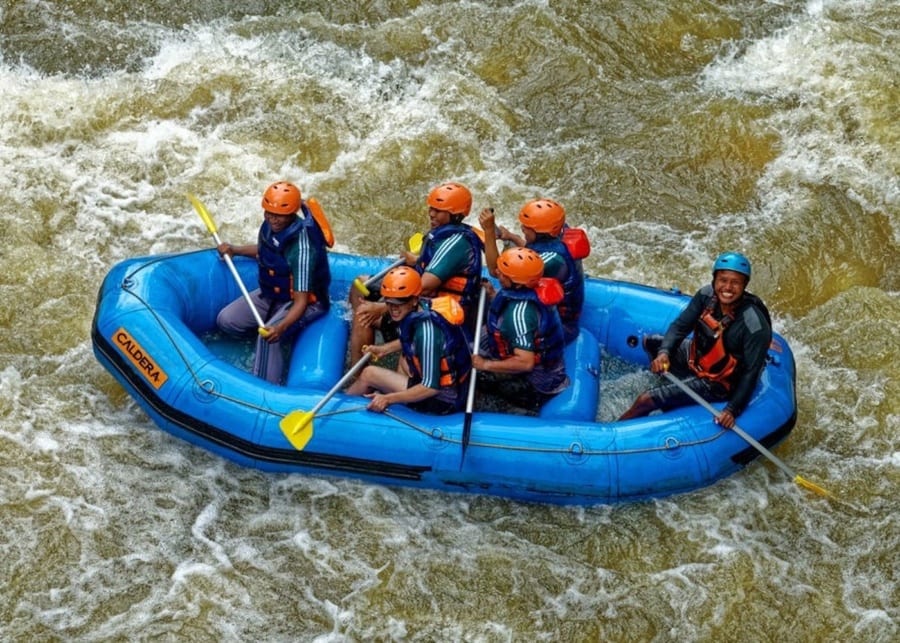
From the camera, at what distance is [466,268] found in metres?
6.66

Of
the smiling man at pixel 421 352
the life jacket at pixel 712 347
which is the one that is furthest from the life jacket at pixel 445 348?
the life jacket at pixel 712 347

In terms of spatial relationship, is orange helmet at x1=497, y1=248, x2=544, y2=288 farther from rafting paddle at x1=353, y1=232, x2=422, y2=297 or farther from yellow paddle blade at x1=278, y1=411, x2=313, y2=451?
yellow paddle blade at x1=278, y1=411, x2=313, y2=451

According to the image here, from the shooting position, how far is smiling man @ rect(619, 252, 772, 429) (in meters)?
6.12

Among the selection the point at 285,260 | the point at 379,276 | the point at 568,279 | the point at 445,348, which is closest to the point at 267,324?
the point at 285,260

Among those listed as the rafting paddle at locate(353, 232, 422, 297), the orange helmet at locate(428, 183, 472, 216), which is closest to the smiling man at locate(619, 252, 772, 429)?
the orange helmet at locate(428, 183, 472, 216)

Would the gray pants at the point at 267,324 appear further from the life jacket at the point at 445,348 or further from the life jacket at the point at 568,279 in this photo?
the life jacket at the point at 568,279

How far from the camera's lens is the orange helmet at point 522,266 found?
6164 millimetres

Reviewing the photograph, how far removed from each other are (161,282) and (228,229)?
182 cm

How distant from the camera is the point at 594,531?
651cm

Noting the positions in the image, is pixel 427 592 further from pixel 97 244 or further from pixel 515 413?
pixel 97 244

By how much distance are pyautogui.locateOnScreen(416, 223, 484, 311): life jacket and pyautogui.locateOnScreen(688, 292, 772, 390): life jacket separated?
1.38 metres

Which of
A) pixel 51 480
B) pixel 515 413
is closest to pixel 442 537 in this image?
pixel 515 413

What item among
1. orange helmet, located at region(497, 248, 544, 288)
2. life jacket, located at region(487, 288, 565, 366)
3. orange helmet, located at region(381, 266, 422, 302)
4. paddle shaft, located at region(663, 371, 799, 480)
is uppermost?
orange helmet, located at region(497, 248, 544, 288)

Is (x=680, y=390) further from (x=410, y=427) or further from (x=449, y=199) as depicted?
(x=449, y=199)
